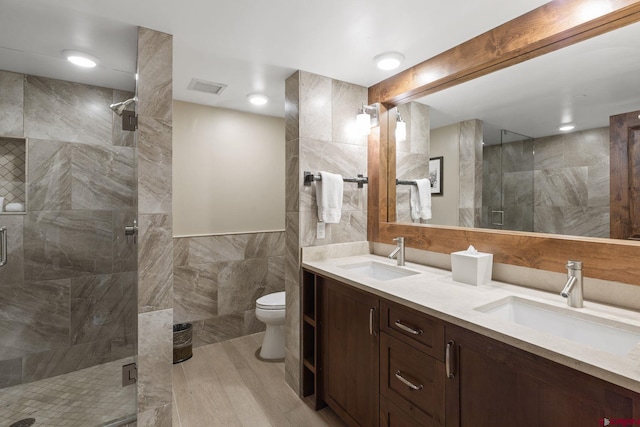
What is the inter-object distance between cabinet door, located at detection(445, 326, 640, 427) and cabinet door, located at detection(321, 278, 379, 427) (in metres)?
0.44

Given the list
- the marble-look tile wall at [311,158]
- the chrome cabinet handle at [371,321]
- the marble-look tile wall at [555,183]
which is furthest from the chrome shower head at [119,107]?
the marble-look tile wall at [555,183]

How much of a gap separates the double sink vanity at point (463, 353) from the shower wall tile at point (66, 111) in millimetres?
1975

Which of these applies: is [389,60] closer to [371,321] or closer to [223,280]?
[371,321]

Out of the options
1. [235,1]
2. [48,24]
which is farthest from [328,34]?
[48,24]

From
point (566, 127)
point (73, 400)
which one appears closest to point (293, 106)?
point (566, 127)

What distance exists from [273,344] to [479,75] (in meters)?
2.49

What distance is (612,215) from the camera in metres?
1.36

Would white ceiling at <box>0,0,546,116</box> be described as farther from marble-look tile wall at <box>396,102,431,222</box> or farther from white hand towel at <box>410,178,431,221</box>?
white hand towel at <box>410,178,431,221</box>

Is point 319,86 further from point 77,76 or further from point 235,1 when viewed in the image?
point 77,76

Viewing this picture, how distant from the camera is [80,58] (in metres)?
1.98

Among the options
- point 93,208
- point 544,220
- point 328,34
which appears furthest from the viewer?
point 93,208

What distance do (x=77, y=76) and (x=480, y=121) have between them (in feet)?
9.17

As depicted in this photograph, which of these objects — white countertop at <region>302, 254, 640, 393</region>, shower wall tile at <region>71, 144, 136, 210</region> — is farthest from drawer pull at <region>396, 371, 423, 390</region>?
shower wall tile at <region>71, 144, 136, 210</region>

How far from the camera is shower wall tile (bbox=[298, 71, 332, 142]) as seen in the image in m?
2.15
